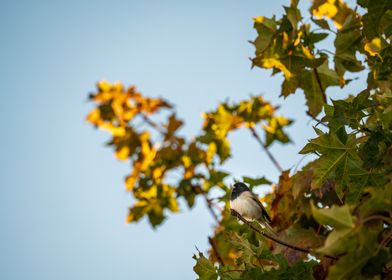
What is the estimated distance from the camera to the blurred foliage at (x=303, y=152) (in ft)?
6.44

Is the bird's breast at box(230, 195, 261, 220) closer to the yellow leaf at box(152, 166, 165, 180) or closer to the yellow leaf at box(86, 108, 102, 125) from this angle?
the yellow leaf at box(152, 166, 165, 180)

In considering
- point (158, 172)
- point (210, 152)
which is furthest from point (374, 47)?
point (158, 172)

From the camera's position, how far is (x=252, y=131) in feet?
21.2

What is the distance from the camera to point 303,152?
9.58 feet

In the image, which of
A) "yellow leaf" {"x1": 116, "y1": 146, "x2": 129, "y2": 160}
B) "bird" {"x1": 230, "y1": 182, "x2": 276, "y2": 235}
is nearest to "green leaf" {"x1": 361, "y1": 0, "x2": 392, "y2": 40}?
"bird" {"x1": 230, "y1": 182, "x2": 276, "y2": 235}

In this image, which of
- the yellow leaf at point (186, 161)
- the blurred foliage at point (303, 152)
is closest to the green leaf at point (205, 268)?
the blurred foliage at point (303, 152)

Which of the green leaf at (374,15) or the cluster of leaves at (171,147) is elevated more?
the cluster of leaves at (171,147)

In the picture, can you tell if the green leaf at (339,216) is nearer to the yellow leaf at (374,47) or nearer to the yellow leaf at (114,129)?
the yellow leaf at (374,47)

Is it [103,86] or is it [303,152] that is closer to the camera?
[303,152]

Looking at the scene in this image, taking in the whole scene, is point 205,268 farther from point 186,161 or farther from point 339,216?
point 186,161

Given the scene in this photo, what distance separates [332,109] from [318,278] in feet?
4.05

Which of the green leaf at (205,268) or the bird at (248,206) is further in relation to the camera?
the bird at (248,206)

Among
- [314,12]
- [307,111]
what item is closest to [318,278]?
[307,111]

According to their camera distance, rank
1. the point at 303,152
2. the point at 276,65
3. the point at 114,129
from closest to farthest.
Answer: the point at 303,152 → the point at 276,65 → the point at 114,129
